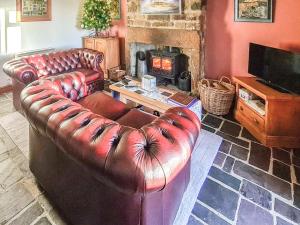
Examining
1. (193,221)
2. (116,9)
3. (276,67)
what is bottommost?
(193,221)

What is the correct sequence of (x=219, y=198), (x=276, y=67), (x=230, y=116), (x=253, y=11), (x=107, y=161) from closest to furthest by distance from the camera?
(x=107, y=161) < (x=219, y=198) < (x=276, y=67) < (x=253, y=11) < (x=230, y=116)

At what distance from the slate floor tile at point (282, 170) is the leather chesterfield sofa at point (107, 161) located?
1.02 metres

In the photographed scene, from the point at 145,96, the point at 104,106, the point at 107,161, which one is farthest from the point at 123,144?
the point at 145,96

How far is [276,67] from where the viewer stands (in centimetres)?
284

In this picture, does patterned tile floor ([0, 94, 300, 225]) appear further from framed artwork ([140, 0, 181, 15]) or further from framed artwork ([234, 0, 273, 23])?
framed artwork ([140, 0, 181, 15])

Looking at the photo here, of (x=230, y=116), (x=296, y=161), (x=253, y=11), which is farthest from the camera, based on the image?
(x=230, y=116)

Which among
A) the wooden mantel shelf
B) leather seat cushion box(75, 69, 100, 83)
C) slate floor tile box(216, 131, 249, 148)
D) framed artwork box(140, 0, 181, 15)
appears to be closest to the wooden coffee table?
leather seat cushion box(75, 69, 100, 83)

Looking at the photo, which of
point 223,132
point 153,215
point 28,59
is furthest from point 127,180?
point 28,59

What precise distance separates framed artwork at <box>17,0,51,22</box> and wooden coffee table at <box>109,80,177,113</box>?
2628mm

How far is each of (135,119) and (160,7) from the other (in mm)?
2712

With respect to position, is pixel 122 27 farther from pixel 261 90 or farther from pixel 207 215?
pixel 207 215

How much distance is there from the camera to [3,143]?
9.09 feet

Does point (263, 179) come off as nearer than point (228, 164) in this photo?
Yes

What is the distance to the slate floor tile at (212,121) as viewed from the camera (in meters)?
3.24
